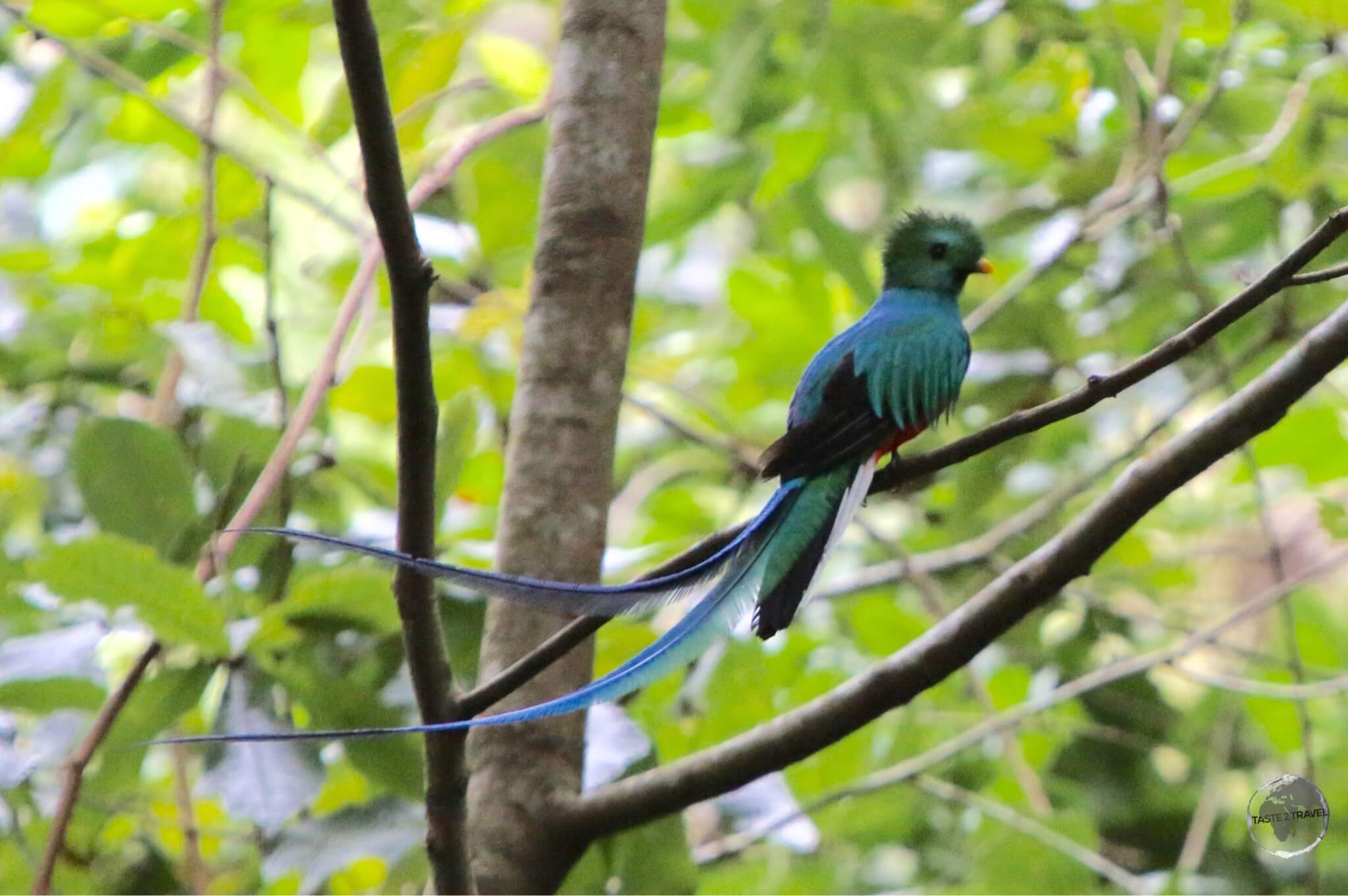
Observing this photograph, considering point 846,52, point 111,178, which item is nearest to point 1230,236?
point 846,52

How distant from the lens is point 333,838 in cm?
171

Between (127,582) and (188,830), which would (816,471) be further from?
(188,830)

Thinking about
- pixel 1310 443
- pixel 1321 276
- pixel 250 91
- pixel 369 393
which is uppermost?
pixel 250 91

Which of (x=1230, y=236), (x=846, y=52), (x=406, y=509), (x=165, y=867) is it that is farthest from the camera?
(x=1230, y=236)

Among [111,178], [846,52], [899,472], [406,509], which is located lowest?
[406,509]

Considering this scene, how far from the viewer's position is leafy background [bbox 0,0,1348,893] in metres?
1.89

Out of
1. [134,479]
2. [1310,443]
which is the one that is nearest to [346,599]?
[134,479]

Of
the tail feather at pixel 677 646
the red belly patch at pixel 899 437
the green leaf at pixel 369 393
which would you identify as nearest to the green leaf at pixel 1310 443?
the red belly patch at pixel 899 437

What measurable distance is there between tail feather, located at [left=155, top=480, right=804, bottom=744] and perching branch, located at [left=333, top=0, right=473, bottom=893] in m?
0.05

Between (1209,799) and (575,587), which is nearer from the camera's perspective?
(575,587)

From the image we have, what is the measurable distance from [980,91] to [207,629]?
199 cm

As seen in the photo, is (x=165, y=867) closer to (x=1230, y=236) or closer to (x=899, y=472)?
(x=899, y=472)

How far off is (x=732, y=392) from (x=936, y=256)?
0.60 m

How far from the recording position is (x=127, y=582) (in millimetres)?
1520
